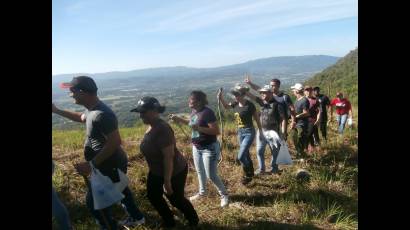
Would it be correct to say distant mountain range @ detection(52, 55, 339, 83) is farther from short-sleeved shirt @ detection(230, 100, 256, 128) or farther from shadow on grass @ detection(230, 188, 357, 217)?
shadow on grass @ detection(230, 188, 357, 217)

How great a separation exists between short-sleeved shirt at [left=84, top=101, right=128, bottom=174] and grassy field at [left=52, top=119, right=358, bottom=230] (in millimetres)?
1075

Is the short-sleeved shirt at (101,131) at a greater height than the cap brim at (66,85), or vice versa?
the cap brim at (66,85)

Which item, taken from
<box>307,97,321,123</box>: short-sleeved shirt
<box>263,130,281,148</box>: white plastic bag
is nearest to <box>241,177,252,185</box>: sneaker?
<box>263,130,281,148</box>: white plastic bag

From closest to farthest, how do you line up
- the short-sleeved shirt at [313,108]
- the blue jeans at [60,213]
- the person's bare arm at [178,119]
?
the blue jeans at [60,213], the person's bare arm at [178,119], the short-sleeved shirt at [313,108]

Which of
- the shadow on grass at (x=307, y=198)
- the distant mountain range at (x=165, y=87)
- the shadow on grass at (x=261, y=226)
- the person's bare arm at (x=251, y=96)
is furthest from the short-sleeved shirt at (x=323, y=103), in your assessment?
the shadow on grass at (x=261, y=226)

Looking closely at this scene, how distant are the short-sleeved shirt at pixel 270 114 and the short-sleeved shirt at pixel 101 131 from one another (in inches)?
122

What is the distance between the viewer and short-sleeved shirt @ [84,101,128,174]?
3.53 meters

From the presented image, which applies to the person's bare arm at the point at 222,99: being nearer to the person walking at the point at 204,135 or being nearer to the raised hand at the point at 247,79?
the raised hand at the point at 247,79

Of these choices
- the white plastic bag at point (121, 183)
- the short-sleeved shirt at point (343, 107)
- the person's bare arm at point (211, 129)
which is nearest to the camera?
the white plastic bag at point (121, 183)

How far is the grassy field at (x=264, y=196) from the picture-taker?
4.68 m
